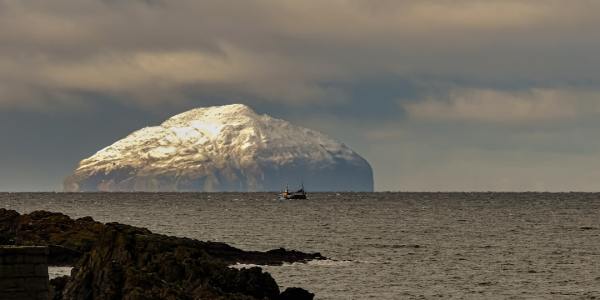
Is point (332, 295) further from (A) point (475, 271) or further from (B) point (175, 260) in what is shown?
(A) point (475, 271)

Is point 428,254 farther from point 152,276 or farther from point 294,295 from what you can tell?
point 152,276

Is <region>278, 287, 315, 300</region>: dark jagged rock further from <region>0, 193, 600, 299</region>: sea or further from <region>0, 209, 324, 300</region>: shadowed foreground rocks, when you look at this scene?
<region>0, 193, 600, 299</region>: sea

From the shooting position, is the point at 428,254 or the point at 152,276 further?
the point at 428,254

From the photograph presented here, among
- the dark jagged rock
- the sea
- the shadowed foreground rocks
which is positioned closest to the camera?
Answer: the shadowed foreground rocks

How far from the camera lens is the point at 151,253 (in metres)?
53.3

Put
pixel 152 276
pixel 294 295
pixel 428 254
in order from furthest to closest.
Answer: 1. pixel 428 254
2. pixel 294 295
3. pixel 152 276

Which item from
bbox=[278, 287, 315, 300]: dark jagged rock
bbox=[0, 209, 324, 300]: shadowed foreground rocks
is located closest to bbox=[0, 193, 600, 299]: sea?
bbox=[278, 287, 315, 300]: dark jagged rock

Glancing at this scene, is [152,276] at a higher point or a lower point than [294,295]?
higher

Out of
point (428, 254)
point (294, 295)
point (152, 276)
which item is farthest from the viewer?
point (428, 254)

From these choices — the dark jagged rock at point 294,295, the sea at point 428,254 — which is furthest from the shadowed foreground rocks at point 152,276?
the sea at point 428,254

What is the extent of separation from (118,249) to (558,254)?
207 feet

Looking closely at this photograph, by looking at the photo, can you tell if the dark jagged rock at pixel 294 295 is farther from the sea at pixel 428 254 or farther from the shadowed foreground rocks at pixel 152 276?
the sea at pixel 428 254

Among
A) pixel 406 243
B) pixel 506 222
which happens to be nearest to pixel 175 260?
pixel 406 243

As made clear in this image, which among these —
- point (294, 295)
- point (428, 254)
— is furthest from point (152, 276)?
point (428, 254)
